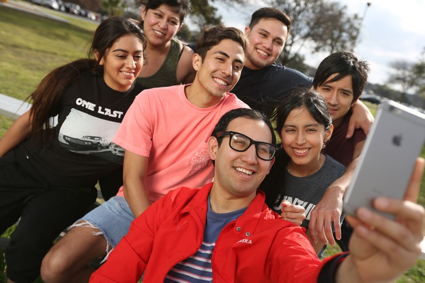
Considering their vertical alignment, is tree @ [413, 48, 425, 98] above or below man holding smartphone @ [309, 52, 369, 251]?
above

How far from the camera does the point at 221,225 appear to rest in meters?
2.24

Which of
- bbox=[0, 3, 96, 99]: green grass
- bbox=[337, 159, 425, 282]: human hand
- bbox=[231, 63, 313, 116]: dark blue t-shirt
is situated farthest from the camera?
bbox=[0, 3, 96, 99]: green grass

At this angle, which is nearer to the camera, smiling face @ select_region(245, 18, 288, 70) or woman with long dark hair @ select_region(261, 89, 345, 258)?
woman with long dark hair @ select_region(261, 89, 345, 258)

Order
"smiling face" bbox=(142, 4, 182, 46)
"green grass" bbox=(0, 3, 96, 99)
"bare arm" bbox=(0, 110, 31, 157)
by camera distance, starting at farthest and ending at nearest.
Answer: "green grass" bbox=(0, 3, 96, 99) → "smiling face" bbox=(142, 4, 182, 46) → "bare arm" bbox=(0, 110, 31, 157)

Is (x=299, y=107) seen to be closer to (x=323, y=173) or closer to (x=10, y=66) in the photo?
(x=323, y=173)

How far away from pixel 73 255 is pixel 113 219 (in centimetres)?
36

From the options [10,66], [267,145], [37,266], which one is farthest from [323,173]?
[10,66]

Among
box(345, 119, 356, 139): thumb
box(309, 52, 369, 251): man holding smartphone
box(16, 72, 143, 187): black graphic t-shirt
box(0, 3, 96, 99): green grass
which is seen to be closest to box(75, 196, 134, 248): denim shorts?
box(16, 72, 143, 187): black graphic t-shirt

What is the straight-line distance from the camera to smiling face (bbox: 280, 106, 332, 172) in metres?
2.63

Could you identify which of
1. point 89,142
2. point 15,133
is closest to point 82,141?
point 89,142

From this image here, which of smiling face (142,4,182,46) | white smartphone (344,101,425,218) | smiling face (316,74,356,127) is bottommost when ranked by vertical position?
white smartphone (344,101,425,218)

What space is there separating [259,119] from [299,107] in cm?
42

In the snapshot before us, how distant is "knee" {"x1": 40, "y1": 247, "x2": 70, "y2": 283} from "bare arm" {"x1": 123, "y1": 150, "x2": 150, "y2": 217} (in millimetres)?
533

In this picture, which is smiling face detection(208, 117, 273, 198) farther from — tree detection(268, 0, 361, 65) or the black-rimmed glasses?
tree detection(268, 0, 361, 65)
